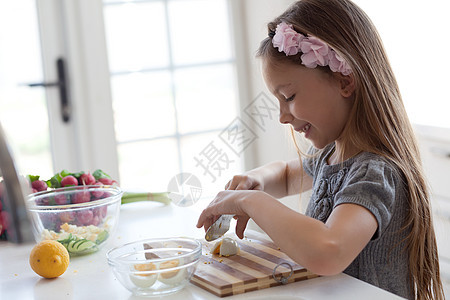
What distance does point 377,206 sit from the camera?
124 cm

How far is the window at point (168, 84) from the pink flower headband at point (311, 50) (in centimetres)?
177

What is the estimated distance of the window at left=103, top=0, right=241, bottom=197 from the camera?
121 inches

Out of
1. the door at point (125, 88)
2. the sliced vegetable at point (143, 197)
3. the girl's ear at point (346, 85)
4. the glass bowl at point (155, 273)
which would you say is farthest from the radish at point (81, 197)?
the door at point (125, 88)

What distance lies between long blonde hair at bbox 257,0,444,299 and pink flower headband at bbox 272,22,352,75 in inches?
0.6

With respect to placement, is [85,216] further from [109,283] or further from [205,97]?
[205,97]

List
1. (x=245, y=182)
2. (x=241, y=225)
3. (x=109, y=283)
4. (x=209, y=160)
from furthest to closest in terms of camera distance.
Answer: (x=209, y=160), (x=245, y=182), (x=241, y=225), (x=109, y=283)

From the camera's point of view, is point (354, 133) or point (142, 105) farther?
point (142, 105)

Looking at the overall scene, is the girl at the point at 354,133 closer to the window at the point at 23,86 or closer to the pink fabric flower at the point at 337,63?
the pink fabric flower at the point at 337,63

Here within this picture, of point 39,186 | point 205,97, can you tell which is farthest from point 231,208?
point 205,97

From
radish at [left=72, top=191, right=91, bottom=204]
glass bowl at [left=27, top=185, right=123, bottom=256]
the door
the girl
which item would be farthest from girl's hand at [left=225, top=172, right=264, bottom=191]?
the door

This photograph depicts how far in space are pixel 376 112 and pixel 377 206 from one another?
0.85 ft

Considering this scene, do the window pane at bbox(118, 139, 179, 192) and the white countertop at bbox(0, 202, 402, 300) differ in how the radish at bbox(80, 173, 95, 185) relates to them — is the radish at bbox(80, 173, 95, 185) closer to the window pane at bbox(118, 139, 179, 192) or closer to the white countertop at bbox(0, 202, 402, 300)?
the white countertop at bbox(0, 202, 402, 300)

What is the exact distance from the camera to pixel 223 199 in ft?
4.43

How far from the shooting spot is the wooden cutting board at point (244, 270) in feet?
3.81
